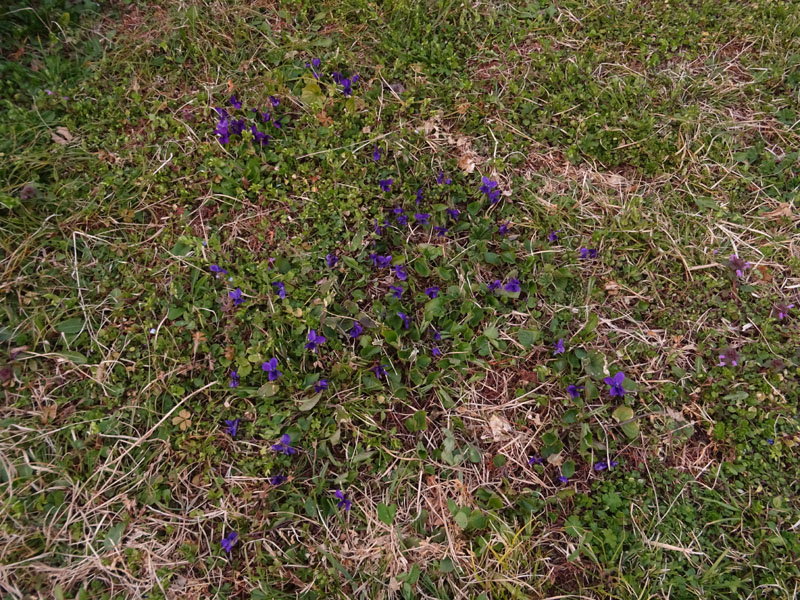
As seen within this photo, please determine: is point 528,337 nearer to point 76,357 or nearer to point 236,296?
point 236,296

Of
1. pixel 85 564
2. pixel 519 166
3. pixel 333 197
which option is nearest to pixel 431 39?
pixel 519 166

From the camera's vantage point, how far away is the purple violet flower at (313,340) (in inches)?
101

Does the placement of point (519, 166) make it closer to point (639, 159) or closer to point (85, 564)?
point (639, 159)

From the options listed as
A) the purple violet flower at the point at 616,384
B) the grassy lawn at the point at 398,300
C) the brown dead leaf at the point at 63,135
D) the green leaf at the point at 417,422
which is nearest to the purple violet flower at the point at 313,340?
the grassy lawn at the point at 398,300

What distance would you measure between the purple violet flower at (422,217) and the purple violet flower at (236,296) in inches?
40.3

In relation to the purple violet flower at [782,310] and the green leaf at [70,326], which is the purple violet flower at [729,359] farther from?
the green leaf at [70,326]

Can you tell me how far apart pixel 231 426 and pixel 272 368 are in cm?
32

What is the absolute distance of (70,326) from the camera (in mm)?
2619

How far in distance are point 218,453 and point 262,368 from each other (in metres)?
0.43

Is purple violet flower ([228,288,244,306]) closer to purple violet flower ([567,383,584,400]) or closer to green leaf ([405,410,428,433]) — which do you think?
green leaf ([405,410,428,433])

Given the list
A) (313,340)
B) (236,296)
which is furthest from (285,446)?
(236,296)

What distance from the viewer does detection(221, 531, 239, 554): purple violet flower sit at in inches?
88.8

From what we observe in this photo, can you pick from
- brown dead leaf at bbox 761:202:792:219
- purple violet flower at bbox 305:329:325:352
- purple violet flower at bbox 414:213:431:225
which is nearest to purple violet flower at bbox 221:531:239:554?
purple violet flower at bbox 305:329:325:352

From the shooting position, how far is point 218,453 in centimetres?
243
